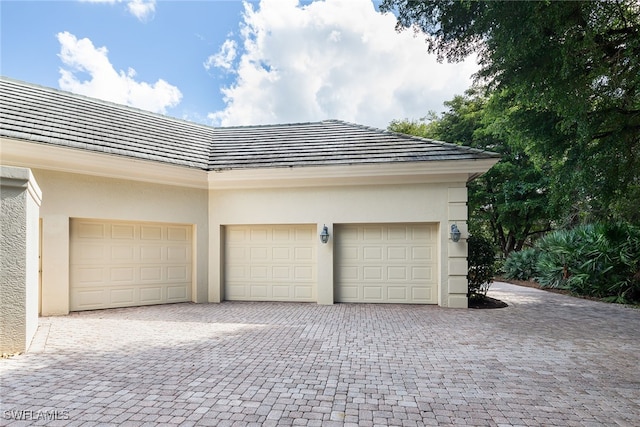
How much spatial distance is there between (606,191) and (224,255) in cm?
925

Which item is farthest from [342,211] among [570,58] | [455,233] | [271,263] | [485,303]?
[570,58]

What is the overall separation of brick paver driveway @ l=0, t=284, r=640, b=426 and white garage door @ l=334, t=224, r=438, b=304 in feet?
5.15

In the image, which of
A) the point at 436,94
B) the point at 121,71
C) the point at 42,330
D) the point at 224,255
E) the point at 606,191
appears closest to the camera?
the point at 42,330

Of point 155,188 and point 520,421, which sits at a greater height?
point 155,188

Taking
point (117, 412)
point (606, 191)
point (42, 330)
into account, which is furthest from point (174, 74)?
point (606, 191)

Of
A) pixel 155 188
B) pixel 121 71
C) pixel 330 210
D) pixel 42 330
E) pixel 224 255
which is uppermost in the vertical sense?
pixel 121 71

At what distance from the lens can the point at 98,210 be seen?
7.77 metres

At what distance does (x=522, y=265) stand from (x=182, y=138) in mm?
15765

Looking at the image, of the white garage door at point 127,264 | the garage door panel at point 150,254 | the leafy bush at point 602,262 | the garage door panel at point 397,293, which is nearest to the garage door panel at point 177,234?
the white garage door at point 127,264

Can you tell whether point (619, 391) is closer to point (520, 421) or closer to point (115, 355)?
point (520, 421)

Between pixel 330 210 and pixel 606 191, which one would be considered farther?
pixel 330 210

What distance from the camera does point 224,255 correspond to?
30.9 ft

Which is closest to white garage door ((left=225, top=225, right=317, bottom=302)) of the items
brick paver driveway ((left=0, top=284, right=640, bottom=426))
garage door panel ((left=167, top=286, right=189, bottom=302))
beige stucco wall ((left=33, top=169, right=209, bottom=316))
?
beige stucco wall ((left=33, top=169, right=209, bottom=316))

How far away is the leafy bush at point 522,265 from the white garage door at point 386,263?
947 centimetres
